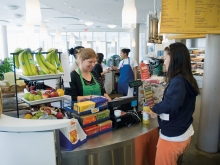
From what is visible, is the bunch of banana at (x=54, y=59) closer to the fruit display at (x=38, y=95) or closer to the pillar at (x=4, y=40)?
the fruit display at (x=38, y=95)

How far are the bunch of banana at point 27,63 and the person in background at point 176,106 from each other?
1074 mm

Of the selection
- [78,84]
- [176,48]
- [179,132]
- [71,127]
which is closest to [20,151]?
[71,127]

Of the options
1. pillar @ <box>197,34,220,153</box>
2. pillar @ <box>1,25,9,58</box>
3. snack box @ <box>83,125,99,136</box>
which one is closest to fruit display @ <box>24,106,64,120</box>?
snack box @ <box>83,125,99,136</box>

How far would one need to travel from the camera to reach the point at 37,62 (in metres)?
1.78

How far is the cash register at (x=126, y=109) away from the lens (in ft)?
5.92

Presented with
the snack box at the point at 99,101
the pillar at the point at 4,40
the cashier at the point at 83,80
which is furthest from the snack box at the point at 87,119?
the pillar at the point at 4,40

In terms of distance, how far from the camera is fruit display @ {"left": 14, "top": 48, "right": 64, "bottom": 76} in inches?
66.6

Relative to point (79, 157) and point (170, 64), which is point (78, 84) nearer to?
point (79, 157)

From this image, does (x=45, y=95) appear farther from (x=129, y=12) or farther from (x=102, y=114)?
(x=129, y=12)

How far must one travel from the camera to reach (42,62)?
1803 mm

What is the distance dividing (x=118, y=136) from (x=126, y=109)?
35cm

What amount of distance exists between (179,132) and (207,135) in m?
1.86

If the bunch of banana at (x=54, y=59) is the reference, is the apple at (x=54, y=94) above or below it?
below

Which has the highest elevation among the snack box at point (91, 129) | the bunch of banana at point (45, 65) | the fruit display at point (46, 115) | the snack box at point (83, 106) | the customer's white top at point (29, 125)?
the bunch of banana at point (45, 65)
